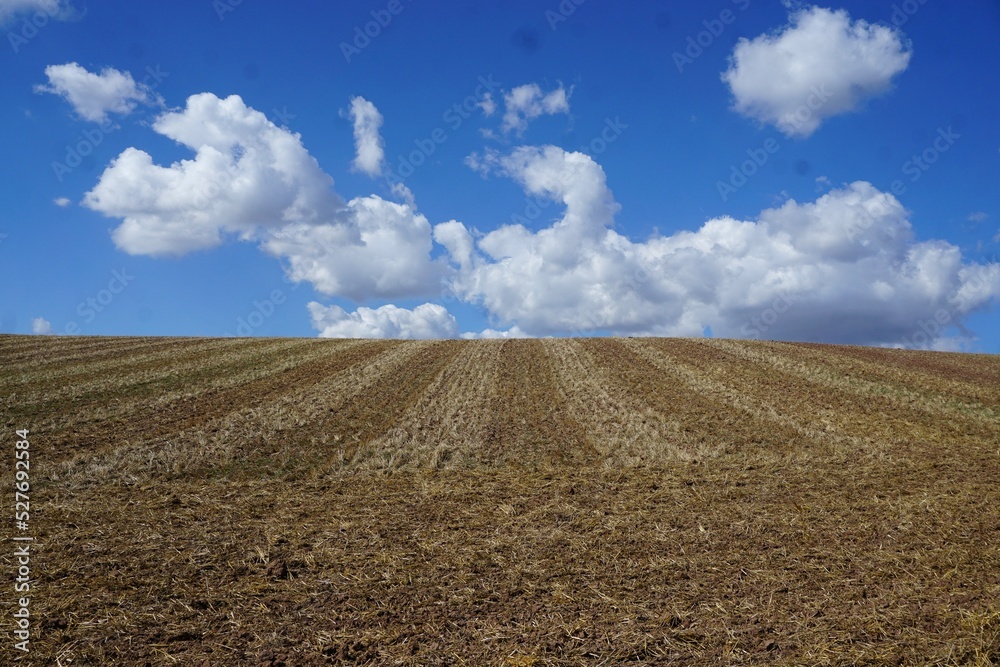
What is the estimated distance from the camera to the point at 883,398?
23.1m

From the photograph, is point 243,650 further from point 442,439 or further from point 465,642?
point 442,439

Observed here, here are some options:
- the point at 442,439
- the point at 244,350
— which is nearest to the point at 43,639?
the point at 442,439

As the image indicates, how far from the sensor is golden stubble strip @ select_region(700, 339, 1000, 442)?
60.3 feet

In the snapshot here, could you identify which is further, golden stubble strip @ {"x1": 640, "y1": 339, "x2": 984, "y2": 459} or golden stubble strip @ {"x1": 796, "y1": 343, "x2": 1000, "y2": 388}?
golden stubble strip @ {"x1": 796, "y1": 343, "x2": 1000, "y2": 388}

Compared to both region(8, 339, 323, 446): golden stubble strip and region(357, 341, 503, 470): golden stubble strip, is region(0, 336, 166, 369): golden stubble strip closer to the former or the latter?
region(8, 339, 323, 446): golden stubble strip

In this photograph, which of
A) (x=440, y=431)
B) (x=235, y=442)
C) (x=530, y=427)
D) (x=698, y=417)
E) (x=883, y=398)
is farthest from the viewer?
(x=883, y=398)

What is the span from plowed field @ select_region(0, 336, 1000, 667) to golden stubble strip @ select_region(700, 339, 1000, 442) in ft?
0.68

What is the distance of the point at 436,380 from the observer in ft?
84.9

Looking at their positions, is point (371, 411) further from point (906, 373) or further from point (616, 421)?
point (906, 373)

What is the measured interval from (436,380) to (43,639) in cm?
1931

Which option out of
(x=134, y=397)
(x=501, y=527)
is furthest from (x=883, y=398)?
(x=134, y=397)

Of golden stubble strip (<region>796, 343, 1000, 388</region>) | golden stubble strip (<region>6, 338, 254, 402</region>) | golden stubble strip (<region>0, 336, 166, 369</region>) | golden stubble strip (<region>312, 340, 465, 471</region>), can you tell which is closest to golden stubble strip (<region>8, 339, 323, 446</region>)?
golden stubble strip (<region>6, 338, 254, 402</region>)

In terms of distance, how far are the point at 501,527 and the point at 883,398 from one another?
20039 millimetres

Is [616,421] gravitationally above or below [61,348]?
below
